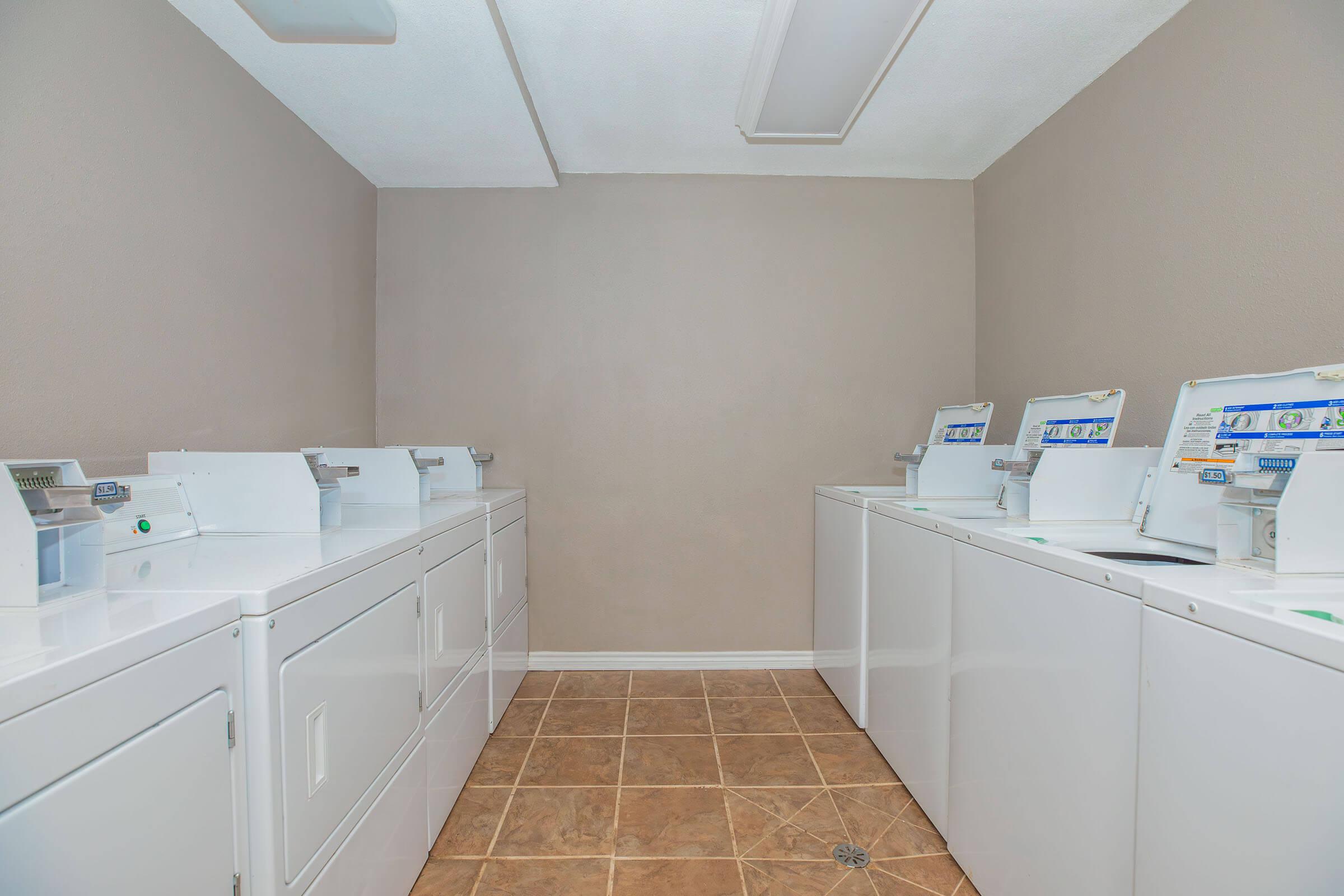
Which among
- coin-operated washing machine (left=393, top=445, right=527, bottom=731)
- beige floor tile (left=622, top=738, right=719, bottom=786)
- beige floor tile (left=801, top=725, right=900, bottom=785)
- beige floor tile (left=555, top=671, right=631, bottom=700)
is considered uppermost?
coin-operated washing machine (left=393, top=445, right=527, bottom=731)

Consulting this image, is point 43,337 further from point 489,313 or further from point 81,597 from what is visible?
point 489,313

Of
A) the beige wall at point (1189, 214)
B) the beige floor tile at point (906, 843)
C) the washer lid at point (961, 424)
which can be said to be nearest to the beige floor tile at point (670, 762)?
the beige floor tile at point (906, 843)

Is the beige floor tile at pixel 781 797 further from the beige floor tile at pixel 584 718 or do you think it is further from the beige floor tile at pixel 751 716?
the beige floor tile at pixel 584 718

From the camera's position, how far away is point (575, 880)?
1635 millimetres

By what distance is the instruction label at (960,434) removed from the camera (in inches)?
108

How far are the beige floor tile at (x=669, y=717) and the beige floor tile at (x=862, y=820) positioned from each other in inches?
25.1

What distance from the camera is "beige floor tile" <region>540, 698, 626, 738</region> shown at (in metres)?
2.47

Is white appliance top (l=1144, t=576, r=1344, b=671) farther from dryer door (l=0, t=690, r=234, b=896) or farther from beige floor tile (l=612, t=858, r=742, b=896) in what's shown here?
dryer door (l=0, t=690, r=234, b=896)

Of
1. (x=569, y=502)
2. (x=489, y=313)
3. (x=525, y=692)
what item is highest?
(x=489, y=313)

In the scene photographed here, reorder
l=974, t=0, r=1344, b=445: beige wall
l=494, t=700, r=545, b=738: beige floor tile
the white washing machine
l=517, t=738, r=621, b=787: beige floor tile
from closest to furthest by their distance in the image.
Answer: the white washing machine → l=974, t=0, r=1344, b=445: beige wall → l=517, t=738, r=621, b=787: beige floor tile → l=494, t=700, r=545, b=738: beige floor tile

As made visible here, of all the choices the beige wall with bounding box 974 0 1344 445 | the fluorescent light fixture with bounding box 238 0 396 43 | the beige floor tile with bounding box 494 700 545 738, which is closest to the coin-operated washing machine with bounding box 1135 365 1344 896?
the beige wall with bounding box 974 0 1344 445

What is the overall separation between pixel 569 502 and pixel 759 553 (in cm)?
101

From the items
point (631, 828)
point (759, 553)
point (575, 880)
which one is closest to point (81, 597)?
point (575, 880)

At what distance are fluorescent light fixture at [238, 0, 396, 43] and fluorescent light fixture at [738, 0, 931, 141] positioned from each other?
1.14 metres
